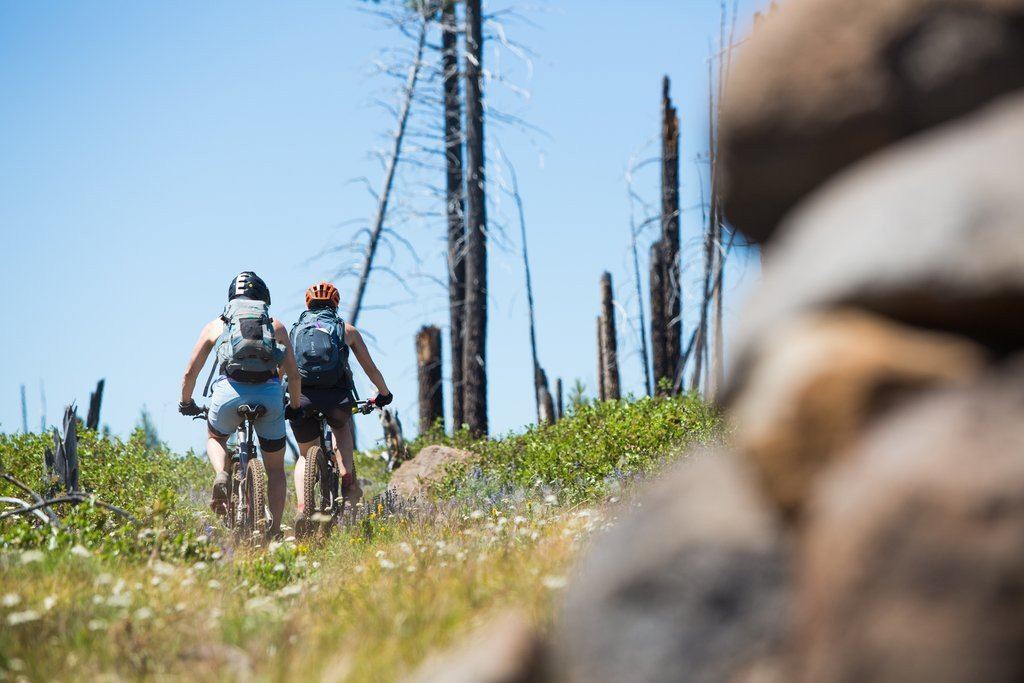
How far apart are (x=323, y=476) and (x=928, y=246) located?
7.48 m

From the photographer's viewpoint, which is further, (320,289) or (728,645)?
(320,289)

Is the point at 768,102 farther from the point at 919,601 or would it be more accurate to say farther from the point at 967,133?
the point at 919,601

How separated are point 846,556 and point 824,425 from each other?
40 cm

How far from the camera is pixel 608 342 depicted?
64.0ft

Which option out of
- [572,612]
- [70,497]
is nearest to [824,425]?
[572,612]

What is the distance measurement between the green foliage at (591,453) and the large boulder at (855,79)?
628 cm

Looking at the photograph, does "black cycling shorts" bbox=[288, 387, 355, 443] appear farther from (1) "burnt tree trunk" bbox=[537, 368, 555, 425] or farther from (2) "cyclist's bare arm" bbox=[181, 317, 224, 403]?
(1) "burnt tree trunk" bbox=[537, 368, 555, 425]

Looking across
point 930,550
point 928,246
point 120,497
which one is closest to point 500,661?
point 930,550

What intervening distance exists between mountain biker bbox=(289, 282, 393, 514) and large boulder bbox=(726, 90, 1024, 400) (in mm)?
6481

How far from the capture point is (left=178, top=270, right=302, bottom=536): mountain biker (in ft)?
26.8

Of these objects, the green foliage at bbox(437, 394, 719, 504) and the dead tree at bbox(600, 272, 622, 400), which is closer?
the green foliage at bbox(437, 394, 719, 504)

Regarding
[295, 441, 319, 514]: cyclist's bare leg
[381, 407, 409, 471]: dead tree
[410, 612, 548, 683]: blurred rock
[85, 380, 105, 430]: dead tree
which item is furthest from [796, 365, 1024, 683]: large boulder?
[85, 380, 105, 430]: dead tree

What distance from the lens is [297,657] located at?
3.98 m

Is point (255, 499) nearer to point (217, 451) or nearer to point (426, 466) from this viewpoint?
point (217, 451)
